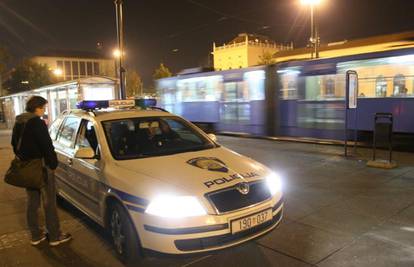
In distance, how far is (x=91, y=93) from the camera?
16938 mm

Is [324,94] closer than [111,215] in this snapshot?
No

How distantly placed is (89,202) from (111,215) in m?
0.70

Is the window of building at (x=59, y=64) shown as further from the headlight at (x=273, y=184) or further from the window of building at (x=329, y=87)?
the headlight at (x=273, y=184)

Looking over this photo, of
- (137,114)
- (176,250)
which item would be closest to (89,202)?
(137,114)

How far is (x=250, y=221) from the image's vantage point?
359 cm

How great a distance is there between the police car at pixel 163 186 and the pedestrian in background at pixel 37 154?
39 cm

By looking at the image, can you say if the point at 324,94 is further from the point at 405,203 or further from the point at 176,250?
the point at 176,250

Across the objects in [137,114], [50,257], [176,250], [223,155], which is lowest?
[50,257]

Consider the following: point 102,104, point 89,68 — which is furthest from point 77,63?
point 102,104

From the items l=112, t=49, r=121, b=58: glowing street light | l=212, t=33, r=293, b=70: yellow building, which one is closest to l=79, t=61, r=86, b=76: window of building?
l=212, t=33, r=293, b=70: yellow building

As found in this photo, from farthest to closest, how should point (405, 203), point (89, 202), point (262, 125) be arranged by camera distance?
point (262, 125) → point (405, 203) → point (89, 202)

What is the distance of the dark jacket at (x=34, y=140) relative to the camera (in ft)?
14.3

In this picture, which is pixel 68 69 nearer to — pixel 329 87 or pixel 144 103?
pixel 329 87

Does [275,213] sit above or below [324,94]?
below
